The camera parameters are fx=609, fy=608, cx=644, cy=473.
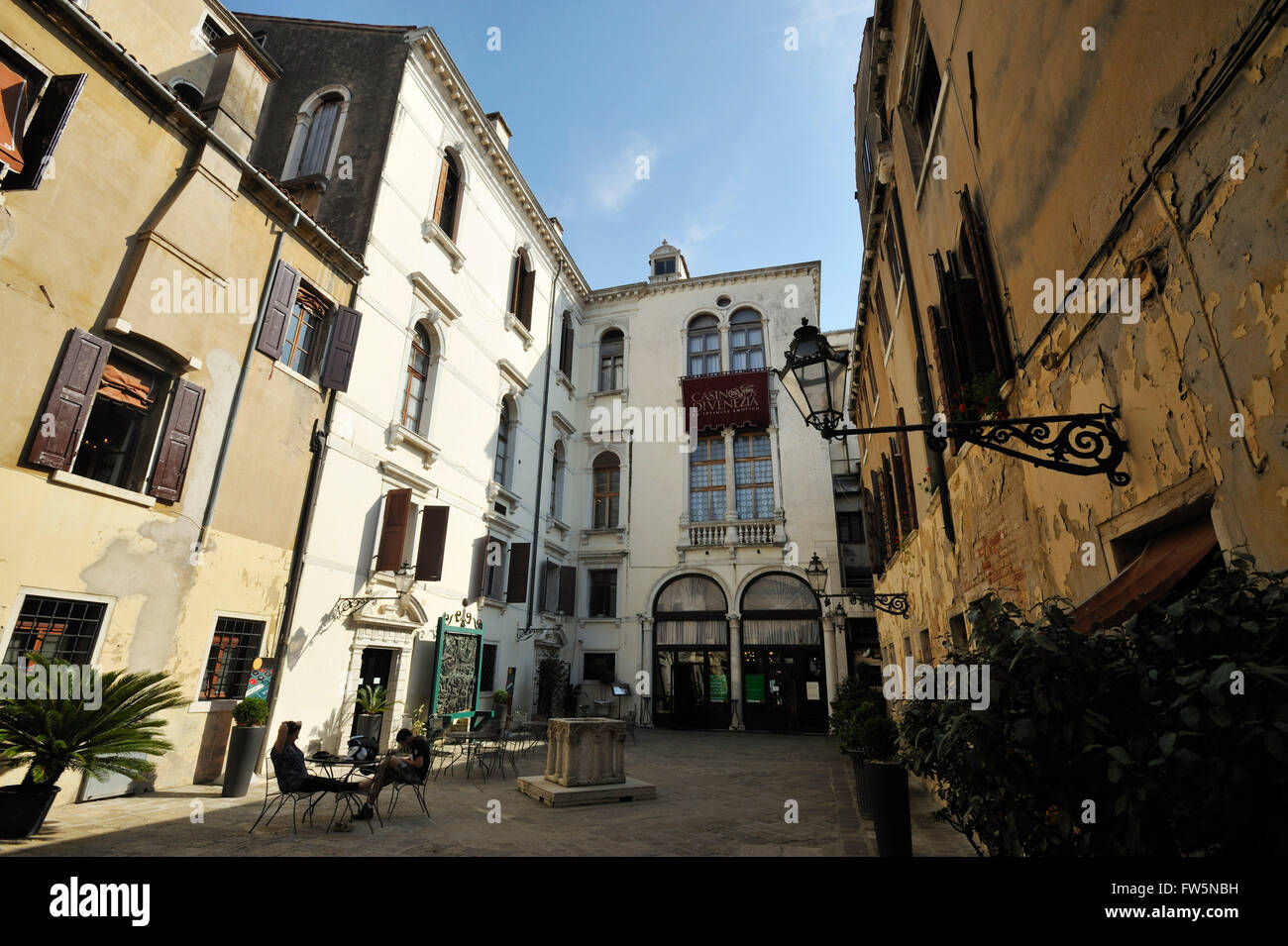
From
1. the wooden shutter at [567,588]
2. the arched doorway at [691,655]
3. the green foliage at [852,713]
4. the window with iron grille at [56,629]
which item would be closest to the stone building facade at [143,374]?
the window with iron grille at [56,629]

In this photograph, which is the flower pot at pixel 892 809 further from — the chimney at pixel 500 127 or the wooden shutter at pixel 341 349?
the chimney at pixel 500 127

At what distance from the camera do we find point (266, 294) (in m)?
9.74

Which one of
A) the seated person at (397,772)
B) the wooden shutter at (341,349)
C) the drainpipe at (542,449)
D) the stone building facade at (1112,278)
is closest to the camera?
the stone building facade at (1112,278)

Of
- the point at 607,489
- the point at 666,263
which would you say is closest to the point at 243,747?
the point at 607,489

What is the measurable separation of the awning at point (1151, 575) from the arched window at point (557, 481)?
18.2 m

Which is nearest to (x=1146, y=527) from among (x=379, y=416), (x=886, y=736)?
(x=886, y=736)

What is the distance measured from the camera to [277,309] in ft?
32.3

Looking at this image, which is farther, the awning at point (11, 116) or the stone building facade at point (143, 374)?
the stone building facade at point (143, 374)

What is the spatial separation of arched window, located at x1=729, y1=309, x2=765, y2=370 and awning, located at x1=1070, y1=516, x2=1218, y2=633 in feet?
67.9

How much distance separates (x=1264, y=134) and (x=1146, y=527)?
1751mm

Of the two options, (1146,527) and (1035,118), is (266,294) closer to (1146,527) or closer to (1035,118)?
(1035,118)

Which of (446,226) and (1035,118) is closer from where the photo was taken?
(1035,118)

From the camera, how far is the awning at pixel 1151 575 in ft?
8.54
